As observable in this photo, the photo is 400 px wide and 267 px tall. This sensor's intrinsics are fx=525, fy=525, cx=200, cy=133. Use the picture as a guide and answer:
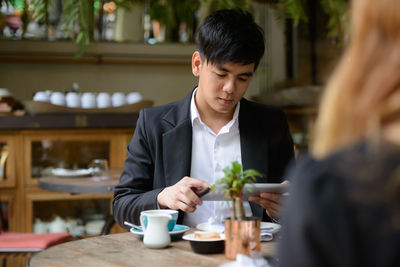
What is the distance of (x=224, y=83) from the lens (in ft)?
5.69

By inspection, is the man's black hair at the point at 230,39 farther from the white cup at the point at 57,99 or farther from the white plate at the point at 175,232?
the white cup at the point at 57,99

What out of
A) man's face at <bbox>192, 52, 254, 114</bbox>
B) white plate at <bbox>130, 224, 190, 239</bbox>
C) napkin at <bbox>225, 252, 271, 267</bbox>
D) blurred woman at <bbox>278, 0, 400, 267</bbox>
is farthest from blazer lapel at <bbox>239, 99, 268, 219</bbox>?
blurred woman at <bbox>278, 0, 400, 267</bbox>

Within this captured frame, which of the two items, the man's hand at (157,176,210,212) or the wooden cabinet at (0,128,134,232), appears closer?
the man's hand at (157,176,210,212)

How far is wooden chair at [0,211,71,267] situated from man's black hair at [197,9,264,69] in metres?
1.52

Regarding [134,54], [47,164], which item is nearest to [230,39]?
[47,164]

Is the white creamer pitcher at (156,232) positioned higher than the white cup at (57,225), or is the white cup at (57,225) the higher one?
the white creamer pitcher at (156,232)

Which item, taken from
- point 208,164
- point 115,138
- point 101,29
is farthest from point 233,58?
point 101,29

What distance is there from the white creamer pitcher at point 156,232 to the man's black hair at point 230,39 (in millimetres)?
566

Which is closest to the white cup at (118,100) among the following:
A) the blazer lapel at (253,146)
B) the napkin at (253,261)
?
the blazer lapel at (253,146)

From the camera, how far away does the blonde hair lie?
548 mm

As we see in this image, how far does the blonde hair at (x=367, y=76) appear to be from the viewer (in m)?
0.55

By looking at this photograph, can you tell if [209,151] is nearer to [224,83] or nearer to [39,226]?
[224,83]

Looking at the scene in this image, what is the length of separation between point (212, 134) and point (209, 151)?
6cm

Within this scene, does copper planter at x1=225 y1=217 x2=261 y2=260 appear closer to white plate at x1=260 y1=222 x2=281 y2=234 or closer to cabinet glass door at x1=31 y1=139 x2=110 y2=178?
white plate at x1=260 y1=222 x2=281 y2=234
